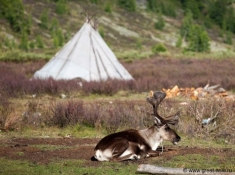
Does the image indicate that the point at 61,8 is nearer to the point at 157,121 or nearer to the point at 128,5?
the point at 128,5

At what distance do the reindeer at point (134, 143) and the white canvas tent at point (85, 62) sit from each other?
15519 millimetres

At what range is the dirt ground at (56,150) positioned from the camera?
32.7ft

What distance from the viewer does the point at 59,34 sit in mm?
77938

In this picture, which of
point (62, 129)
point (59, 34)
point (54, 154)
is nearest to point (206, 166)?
point (54, 154)

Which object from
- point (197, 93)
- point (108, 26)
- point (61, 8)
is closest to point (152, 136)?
point (197, 93)

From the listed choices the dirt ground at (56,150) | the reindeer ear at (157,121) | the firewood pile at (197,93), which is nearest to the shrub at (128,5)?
the firewood pile at (197,93)

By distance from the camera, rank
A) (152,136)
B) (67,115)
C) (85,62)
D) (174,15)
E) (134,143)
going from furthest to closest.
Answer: (174,15), (85,62), (67,115), (152,136), (134,143)

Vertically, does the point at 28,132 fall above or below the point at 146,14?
below

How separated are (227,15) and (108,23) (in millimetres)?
45918

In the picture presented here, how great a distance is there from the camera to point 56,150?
10719 mm

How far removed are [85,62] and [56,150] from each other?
1565 centimetres

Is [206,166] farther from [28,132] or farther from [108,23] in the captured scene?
[108,23]

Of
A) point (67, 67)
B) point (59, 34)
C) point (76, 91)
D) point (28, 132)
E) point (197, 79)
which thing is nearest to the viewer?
point (28, 132)

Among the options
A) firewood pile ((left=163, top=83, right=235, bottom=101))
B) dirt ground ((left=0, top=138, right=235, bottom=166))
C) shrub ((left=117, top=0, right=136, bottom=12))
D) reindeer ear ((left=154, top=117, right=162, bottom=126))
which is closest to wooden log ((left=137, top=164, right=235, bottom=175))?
dirt ground ((left=0, top=138, right=235, bottom=166))
